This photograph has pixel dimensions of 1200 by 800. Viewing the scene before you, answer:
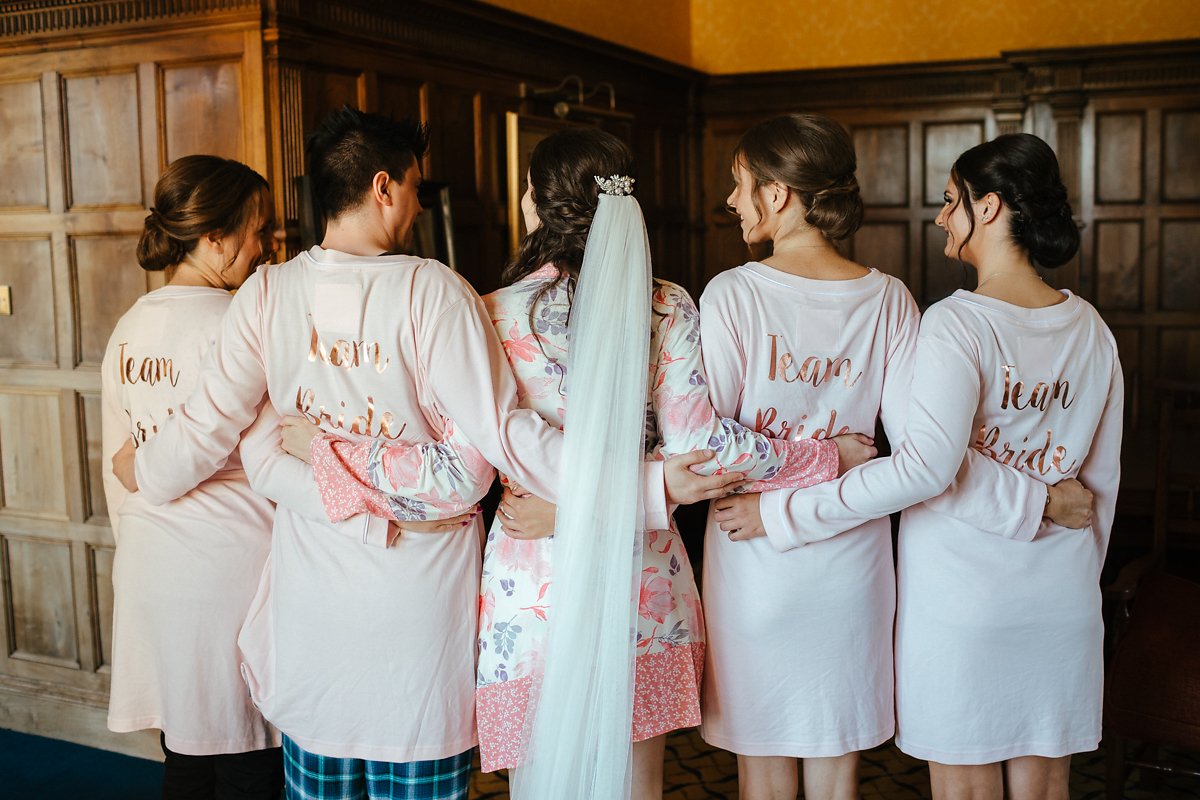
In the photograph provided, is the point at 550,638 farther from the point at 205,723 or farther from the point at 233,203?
the point at 233,203

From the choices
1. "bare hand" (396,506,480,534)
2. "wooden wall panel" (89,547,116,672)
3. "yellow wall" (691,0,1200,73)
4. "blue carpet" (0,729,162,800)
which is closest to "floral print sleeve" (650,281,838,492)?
"bare hand" (396,506,480,534)

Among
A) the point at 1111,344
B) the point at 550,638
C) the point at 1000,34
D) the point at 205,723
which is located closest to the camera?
the point at 550,638

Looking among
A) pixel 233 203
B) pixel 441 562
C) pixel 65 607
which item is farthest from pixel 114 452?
pixel 65 607

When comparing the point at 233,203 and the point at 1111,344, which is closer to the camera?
the point at 1111,344

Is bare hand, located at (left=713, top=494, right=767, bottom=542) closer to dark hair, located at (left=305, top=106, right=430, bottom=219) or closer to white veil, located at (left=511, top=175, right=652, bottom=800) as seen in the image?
white veil, located at (left=511, top=175, right=652, bottom=800)

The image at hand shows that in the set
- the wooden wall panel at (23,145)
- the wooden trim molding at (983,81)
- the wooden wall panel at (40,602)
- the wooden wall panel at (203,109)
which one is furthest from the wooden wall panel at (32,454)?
the wooden trim molding at (983,81)

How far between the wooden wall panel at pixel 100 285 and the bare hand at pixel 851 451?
2.16 meters

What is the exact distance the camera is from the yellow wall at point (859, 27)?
5328mm

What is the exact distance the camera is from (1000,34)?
5.55 m

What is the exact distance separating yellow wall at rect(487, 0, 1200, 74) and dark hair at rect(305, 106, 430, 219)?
330 centimetres

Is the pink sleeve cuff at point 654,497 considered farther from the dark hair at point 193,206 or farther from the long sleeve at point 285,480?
the dark hair at point 193,206

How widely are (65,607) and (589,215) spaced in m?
2.49

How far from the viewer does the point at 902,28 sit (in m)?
5.69

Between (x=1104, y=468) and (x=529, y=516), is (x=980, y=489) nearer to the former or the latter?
(x=1104, y=468)
